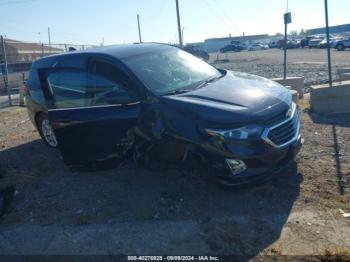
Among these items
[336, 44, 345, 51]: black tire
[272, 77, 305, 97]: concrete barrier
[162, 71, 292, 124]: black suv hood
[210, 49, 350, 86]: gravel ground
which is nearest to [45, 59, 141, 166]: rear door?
[162, 71, 292, 124]: black suv hood

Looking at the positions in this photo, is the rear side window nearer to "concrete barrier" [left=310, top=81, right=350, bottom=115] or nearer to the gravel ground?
"concrete barrier" [left=310, top=81, right=350, bottom=115]

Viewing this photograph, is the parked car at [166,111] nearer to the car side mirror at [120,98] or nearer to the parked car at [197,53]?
the car side mirror at [120,98]

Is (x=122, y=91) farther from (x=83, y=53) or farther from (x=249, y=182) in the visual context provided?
(x=249, y=182)

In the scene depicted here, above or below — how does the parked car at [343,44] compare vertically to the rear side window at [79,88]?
above

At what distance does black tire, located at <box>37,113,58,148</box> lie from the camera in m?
6.88

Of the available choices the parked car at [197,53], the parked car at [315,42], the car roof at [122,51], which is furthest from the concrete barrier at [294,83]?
the parked car at [315,42]

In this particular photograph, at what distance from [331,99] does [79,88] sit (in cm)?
504

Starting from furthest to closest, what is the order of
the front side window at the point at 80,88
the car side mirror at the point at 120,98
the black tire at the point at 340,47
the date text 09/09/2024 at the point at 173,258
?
the black tire at the point at 340,47, the front side window at the point at 80,88, the car side mirror at the point at 120,98, the date text 09/09/2024 at the point at 173,258

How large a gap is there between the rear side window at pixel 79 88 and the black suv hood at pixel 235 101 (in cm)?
92

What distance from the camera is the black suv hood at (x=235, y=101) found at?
4.09 m

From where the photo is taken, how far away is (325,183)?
4.57 metres

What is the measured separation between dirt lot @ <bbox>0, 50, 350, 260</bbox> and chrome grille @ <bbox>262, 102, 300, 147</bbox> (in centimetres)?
61

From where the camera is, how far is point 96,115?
5.03 m

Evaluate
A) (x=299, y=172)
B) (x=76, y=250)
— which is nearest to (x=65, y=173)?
(x=76, y=250)
